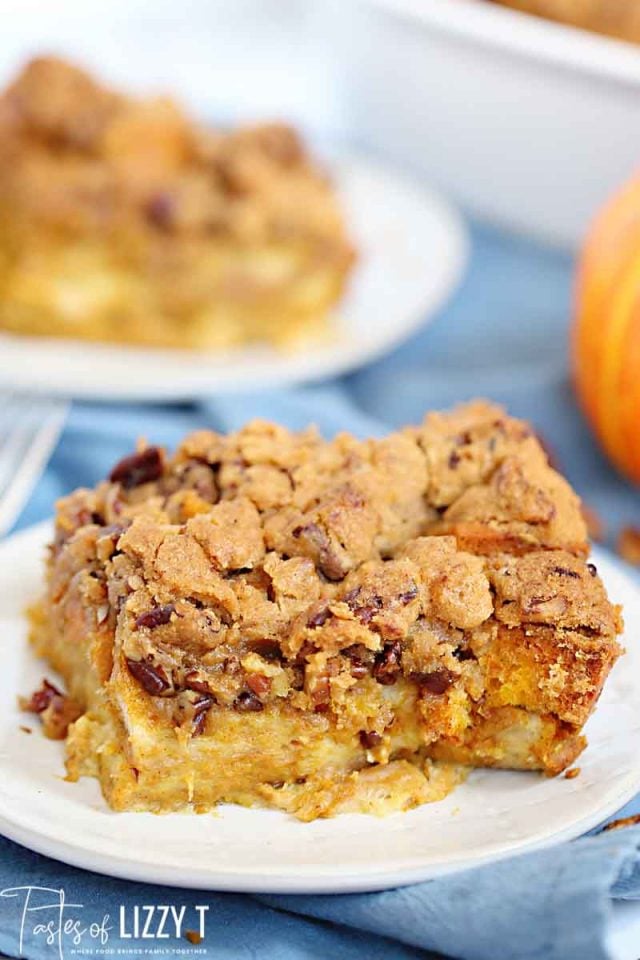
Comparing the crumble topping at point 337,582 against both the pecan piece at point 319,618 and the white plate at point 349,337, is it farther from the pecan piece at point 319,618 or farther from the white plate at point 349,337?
the white plate at point 349,337

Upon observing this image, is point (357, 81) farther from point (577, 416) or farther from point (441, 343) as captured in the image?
point (577, 416)

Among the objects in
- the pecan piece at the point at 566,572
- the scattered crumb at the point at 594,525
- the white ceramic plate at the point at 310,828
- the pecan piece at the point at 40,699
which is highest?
the pecan piece at the point at 566,572

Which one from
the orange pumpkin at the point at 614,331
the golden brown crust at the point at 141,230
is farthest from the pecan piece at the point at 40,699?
the golden brown crust at the point at 141,230

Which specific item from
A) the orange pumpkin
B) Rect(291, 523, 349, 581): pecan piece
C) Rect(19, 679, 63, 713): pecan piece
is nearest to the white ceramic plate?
Rect(19, 679, 63, 713): pecan piece

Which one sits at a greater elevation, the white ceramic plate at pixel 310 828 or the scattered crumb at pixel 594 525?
the white ceramic plate at pixel 310 828

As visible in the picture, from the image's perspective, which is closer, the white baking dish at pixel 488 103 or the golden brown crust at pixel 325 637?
the golden brown crust at pixel 325 637

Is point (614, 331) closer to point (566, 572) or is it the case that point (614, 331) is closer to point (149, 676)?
point (566, 572)
